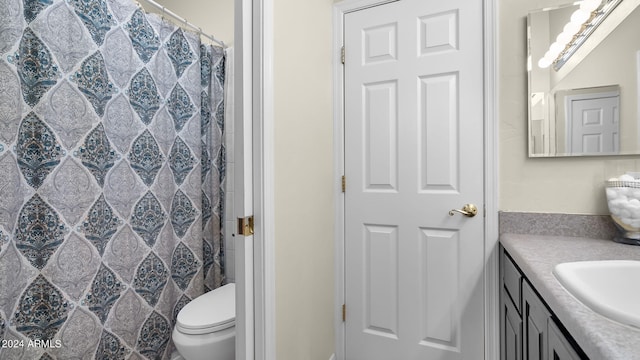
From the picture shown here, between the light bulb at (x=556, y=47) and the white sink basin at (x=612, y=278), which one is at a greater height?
the light bulb at (x=556, y=47)

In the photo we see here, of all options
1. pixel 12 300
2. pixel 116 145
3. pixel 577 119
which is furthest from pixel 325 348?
pixel 577 119

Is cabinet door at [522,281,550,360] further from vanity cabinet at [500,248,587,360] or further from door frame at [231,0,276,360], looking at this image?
door frame at [231,0,276,360]

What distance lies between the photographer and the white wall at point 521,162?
1.40 m

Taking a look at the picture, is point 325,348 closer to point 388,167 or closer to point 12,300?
point 388,167

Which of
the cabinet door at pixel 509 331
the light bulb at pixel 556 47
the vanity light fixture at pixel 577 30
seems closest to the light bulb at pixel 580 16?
the vanity light fixture at pixel 577 30

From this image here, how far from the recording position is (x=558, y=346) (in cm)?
77

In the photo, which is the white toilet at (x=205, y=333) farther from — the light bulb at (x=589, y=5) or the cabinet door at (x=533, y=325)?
the light bulb at (x=589, y=5)

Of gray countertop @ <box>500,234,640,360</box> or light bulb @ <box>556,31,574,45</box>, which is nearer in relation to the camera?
gray countertop @ <box>500,234,640,360</box>

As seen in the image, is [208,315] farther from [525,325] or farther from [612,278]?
[612,278]

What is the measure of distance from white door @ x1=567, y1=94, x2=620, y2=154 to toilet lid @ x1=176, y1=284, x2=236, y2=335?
180cm

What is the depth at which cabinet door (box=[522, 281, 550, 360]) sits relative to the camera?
88 cm

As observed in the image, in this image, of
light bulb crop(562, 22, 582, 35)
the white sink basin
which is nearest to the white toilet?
the white sink basin

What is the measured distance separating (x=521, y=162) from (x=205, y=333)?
1.71 meters

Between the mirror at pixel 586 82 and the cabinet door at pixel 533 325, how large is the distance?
72cm
